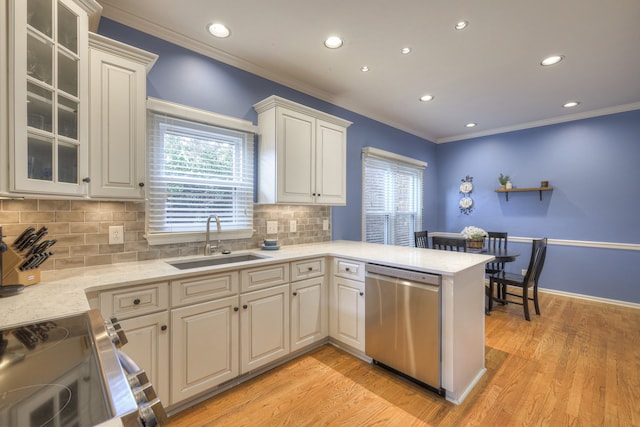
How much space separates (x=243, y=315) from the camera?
6.82ft

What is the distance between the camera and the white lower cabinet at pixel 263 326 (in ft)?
6.86

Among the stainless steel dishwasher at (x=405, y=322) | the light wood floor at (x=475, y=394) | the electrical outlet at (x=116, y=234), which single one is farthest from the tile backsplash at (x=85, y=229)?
the stainless steel dishwasher at (x=405, y=322)

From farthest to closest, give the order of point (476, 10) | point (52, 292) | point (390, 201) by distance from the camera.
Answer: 1. point (390, 201)
2. point (476, 10)
3. point (52, 292)

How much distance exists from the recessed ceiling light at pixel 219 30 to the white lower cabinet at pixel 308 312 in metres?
2.14

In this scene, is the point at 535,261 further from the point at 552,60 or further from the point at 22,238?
the point at 22,238

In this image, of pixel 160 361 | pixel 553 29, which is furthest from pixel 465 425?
pixel 553 29

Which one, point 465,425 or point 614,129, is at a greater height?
point 614,129

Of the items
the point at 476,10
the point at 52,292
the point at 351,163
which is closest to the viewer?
the point at 52,292

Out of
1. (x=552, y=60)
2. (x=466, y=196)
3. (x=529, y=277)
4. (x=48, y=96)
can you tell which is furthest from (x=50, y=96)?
(x=466, y=196)

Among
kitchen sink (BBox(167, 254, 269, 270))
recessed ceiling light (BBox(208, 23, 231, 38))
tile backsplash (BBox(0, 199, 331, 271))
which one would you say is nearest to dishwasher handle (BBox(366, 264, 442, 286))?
kitchen sink (BBox(167, 254, 269, 270))

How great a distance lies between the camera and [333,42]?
2.43 meters

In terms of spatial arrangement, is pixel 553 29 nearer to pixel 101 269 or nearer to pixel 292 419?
pixel 292 419

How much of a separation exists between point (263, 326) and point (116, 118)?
175 cm

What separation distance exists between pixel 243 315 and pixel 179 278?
1.82 ft
